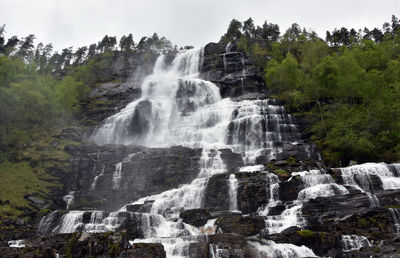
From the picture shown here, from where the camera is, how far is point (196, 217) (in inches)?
923

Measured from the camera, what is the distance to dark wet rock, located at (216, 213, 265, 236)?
2034 centimetres

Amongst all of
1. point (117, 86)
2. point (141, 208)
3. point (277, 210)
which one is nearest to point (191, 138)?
point (141, 208)

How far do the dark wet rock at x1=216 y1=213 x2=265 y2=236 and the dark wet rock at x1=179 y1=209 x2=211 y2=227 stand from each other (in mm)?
1991

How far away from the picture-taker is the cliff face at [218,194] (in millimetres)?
17688

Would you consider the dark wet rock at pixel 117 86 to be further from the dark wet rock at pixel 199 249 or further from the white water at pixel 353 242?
the white water at pixel 353 242

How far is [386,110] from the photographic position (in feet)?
108

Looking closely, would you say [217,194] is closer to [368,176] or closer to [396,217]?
[368,176]

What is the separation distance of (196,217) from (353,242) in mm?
10319

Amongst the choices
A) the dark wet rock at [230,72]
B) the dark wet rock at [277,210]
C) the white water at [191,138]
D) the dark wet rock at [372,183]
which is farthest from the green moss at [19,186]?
the dark wet rock at [230,72]

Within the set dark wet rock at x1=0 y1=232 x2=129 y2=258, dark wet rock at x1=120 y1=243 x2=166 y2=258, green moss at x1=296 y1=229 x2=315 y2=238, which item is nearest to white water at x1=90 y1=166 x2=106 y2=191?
dark wet rock at x1=0 y1=232 x2=129 y2=258

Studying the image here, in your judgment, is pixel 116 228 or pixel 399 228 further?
pixel 116 228

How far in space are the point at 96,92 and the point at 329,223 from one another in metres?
54.1

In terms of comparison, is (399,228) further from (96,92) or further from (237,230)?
(96,92)

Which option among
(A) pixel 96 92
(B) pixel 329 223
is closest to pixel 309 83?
(B) pixel 329 223
